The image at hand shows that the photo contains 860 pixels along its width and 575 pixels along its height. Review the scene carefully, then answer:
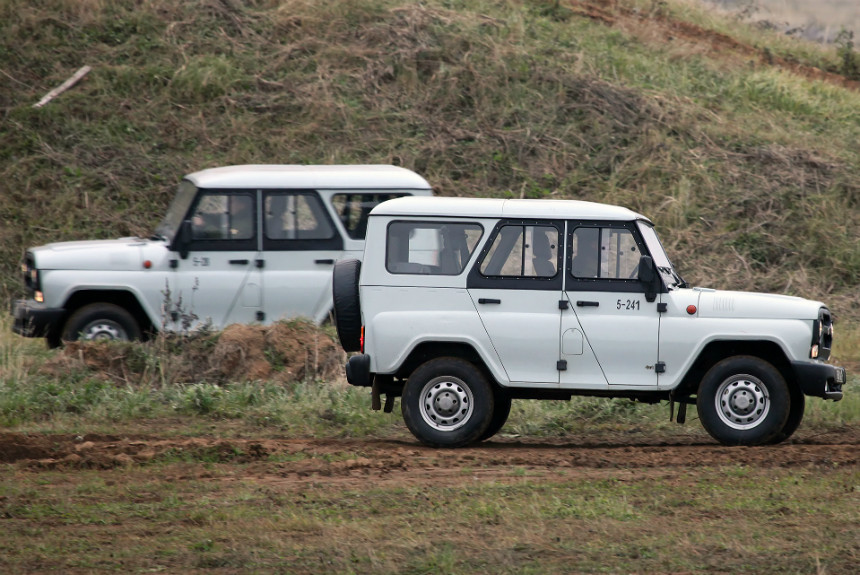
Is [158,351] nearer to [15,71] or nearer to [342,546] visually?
[342,546]

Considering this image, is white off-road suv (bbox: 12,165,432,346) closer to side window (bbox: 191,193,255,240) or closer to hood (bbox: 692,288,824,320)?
side window (bbox: 191,193,255,240)

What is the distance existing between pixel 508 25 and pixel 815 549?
18569 millimetres

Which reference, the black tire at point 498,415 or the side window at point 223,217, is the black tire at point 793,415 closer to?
the black tire at point 498,415

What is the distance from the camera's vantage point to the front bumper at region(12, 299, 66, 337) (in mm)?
12250

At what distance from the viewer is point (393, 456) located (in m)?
8.70

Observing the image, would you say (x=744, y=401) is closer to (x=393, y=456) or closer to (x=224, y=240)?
(x=393, y=456)

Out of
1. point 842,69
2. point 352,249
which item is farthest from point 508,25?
point 352,249

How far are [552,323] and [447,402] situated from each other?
3.53 feet

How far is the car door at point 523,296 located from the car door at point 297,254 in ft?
13.4

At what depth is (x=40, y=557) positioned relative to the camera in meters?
5.97

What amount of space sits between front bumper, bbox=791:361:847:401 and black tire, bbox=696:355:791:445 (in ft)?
0.54

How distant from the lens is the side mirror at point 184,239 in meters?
12.5

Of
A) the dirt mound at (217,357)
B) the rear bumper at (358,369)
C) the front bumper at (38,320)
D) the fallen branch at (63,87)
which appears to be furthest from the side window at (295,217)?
the fallen branch at (63,87)

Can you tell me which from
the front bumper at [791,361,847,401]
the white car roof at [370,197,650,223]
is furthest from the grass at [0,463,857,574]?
the white car roof at [370,197,650,223]
